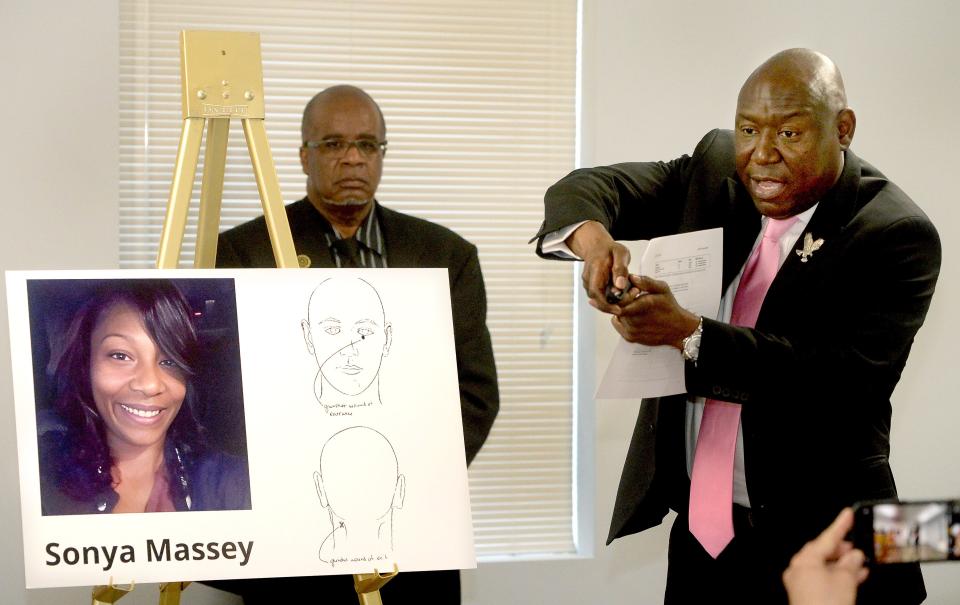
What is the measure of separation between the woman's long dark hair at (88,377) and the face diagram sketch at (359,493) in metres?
0.26

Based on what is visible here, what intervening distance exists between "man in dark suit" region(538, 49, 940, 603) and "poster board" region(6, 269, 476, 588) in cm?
43

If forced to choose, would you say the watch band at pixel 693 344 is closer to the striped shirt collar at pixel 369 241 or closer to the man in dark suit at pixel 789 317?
the man in dark suit at pixel 789 317

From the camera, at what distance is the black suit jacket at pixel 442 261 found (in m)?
2.55

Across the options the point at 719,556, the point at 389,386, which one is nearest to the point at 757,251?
the point at 719,556

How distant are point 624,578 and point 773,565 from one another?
1.38m

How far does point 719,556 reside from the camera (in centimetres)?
212

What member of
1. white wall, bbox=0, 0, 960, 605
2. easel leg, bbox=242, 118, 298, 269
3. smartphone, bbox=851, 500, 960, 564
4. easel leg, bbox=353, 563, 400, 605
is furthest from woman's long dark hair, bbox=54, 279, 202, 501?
white wall, bbox=0, 0, 960, 605

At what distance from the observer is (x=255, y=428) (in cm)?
183

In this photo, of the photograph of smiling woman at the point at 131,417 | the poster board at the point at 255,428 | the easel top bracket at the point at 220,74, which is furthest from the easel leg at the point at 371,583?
the easel top bracket at the point at 220,74

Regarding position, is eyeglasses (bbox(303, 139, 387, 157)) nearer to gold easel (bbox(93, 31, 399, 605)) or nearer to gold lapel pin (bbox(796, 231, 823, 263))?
gold easel (bbox(93, 31, 399, 605))

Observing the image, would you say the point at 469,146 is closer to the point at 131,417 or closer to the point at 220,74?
the point at 220,74

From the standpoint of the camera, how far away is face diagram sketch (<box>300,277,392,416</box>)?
1.87m

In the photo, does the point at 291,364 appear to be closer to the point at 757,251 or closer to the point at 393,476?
the point at 393,476

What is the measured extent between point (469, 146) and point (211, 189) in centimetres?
146
